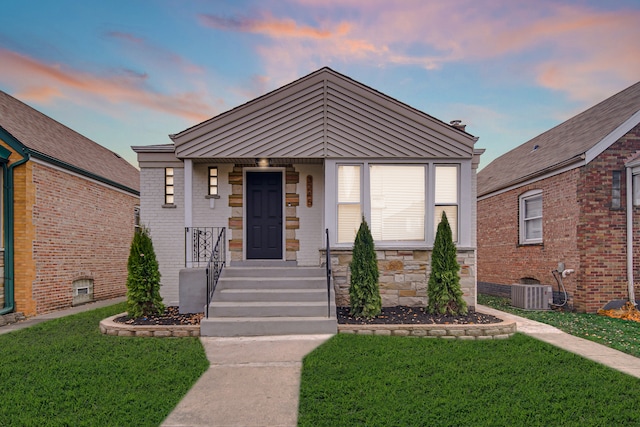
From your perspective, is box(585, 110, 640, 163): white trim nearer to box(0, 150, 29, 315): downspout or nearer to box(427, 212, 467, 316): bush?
box(427, 212, 467, 316): bush

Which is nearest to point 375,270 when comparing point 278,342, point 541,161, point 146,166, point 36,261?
point 278,342

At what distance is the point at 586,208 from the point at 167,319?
374 inches

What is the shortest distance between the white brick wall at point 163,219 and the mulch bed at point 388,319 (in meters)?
1.58

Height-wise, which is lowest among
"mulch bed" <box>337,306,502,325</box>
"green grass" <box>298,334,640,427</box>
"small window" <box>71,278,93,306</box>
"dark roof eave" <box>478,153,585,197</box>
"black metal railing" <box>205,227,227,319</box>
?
"small window" <box>71,278,93,306</box>

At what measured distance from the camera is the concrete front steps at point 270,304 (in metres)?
5.98

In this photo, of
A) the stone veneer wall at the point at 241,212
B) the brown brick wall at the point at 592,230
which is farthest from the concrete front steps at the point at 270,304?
the brown brick wall at the point at 592,230

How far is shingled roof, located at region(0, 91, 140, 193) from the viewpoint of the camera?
8.74 metres

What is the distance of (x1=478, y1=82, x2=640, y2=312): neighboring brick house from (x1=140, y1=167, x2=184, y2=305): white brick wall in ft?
30.6

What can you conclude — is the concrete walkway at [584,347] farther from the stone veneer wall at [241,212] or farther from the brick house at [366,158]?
the stone veneer wall at [241,212]

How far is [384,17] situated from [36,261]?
1060 cm

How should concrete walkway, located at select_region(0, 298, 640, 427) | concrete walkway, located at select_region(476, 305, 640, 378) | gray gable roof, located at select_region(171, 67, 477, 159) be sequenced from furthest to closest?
gray gable roof, located at select_region(171, 67, 477, 159), concrete walkway, located at select_region(476, 305, 640, 378), concrete walkway, located at select_region(0, 298, 640, 427)

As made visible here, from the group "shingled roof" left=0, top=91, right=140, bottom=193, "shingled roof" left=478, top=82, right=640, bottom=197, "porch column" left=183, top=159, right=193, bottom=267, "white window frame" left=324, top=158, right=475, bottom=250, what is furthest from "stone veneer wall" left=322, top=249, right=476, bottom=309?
"shingled roof" left=0, top=91, right=140, bottom=193

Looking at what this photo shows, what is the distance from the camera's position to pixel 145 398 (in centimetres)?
359

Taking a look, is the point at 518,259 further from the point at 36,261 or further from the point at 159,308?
the point at 36,261
